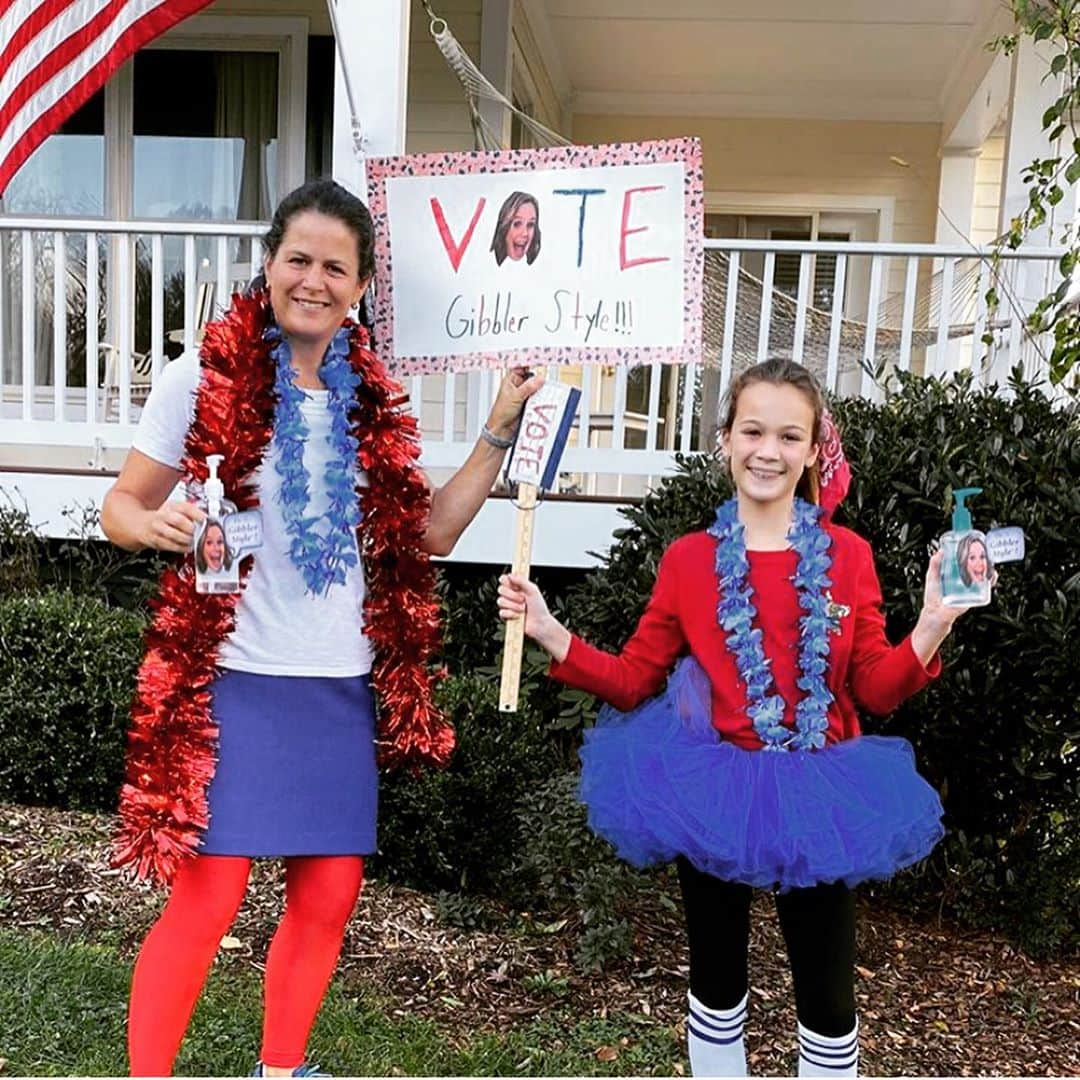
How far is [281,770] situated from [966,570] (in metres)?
1.21

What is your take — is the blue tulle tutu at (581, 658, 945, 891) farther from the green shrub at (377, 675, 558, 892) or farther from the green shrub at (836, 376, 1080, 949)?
the green shrub at (377, 675, 558, 892)

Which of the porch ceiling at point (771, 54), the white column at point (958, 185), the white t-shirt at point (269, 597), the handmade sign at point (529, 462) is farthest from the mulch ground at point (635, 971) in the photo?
the white column at point (958, 185)

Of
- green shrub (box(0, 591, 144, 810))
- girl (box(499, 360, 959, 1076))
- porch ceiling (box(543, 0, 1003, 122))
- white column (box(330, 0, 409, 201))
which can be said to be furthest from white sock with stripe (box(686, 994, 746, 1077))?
porch ceiling (box(543, 0, 1003, 122))

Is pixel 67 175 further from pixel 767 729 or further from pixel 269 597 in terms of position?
pixel 767 729

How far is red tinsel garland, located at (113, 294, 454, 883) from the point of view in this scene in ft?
6.10

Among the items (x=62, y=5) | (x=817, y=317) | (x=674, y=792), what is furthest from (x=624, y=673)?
(x=817, y=317)

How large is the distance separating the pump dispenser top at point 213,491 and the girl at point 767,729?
1.79 ft

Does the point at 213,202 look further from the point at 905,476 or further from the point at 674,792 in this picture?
the point at 674,792

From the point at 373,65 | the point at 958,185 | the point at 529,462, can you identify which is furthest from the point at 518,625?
the point at 958,185

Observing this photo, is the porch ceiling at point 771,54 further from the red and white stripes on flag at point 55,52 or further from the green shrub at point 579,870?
the green shrub at point 579,870

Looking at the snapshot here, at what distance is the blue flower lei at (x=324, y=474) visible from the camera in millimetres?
→ 1906

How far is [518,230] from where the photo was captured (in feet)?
7.18

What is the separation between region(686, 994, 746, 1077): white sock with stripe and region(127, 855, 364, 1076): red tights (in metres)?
0.69

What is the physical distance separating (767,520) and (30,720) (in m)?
2.94
